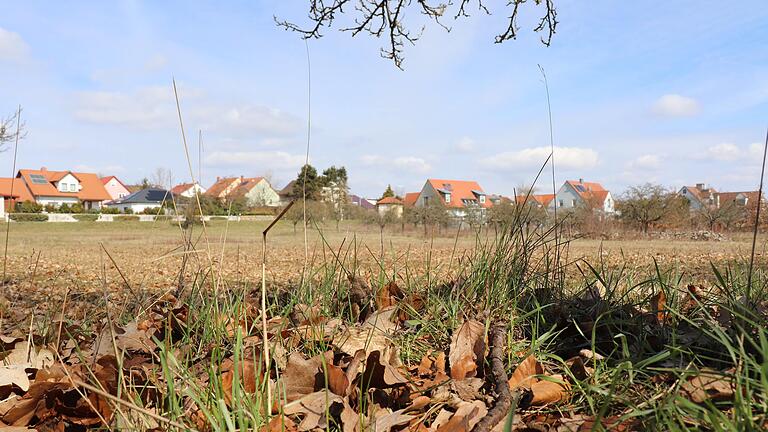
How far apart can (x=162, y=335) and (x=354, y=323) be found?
0.73 m

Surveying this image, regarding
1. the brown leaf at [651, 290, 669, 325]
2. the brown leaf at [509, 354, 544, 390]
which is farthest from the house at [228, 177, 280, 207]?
the brown leaf at [651, 290, 669, 325]

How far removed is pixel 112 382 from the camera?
1.50m

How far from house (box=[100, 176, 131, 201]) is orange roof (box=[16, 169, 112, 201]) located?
3693 millimetres

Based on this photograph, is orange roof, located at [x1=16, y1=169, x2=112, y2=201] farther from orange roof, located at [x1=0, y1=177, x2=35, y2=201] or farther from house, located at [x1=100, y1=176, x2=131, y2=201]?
house, located at [x1=100, y1=176, x2=131, y2=201]

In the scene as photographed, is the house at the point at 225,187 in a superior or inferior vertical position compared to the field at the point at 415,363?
superior

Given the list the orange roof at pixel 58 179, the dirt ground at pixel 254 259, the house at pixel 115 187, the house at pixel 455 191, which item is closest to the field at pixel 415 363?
the dirt ground at pixel 254 259

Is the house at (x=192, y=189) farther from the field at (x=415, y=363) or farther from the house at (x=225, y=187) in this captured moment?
the field at (x=415, y=363)

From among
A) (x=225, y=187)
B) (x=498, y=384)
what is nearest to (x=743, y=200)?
(x=225, y=187)

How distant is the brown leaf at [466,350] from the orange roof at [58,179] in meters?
73.0

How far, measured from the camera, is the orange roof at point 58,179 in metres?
64.3

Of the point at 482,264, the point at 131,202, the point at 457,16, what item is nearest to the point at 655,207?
the point at 457,16

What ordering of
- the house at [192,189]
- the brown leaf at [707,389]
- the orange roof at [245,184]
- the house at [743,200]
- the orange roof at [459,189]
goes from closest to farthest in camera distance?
the brown leaf at [707,389]
the house at [192,189]
the orange roof at [245,184]
the house at [743,200]
the orange roof at [459,189]

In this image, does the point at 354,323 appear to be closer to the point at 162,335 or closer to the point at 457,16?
the point at 162,335

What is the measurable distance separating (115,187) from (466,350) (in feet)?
295
